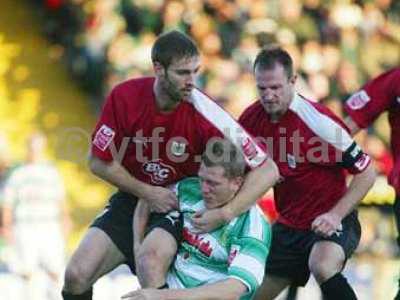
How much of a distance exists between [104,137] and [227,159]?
0.96m

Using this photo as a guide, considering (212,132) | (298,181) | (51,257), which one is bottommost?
(51,257)

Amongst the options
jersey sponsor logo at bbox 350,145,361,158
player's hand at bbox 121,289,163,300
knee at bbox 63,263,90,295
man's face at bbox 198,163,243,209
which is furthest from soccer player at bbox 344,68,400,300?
player's hand at bbox 121,289,163,300

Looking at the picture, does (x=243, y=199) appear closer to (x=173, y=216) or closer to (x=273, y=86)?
(x=173, y=216)

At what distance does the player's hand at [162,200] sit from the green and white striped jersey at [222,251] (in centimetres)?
17

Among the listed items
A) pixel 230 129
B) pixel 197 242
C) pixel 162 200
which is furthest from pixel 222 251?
pixel 230 129

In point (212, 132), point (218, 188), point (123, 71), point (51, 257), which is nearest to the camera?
point (218, 188)

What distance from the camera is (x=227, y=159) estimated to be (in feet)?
20.7

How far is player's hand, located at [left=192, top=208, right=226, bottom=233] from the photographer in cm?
643

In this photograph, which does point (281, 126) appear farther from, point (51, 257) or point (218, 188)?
point (51, 257)

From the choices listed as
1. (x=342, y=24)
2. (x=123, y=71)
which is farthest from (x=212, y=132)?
(x=342, y=24)

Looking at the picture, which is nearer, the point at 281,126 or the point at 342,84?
the point at 281,126

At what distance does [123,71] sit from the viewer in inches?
476

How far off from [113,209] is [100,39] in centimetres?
503

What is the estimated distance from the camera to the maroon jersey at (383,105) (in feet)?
25.8
